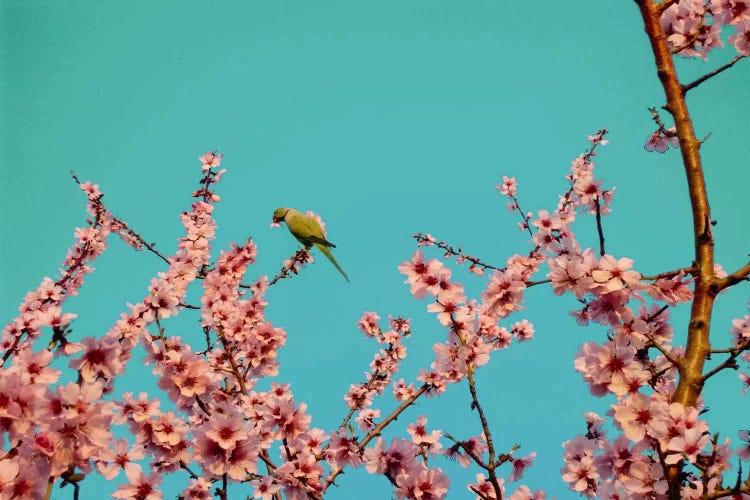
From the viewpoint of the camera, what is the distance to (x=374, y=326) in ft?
25.2

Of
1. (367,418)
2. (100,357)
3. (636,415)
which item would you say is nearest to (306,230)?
(367,418)

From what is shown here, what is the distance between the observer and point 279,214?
28.7ft

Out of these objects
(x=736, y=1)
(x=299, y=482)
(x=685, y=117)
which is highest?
(x=736, y=1)

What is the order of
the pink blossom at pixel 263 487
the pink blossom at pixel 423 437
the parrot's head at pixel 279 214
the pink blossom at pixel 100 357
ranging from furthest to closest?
1. the parrot's head at pixel 279 214
2. the pink blossom at pixel 263 487
3. the pink blossom at pixel 423 437
4. the pink blossom at pixel 100 357

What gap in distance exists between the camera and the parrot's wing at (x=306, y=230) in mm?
7309

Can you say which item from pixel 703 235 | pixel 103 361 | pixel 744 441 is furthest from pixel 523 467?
pixel 103 361

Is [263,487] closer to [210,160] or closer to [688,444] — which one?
[688,444]

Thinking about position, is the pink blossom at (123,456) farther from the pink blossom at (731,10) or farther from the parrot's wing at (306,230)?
the pink blossom at (731,10)

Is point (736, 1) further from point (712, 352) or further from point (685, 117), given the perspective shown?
point (712, 352)

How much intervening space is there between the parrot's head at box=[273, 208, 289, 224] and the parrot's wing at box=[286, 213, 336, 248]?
0.59m

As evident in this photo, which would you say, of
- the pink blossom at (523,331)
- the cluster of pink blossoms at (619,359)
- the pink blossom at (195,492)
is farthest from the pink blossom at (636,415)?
the pink blossom at (523,331)

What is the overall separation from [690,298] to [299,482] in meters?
2.96

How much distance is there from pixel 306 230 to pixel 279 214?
54.1 inches

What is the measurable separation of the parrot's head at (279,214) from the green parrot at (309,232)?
0.46 m
